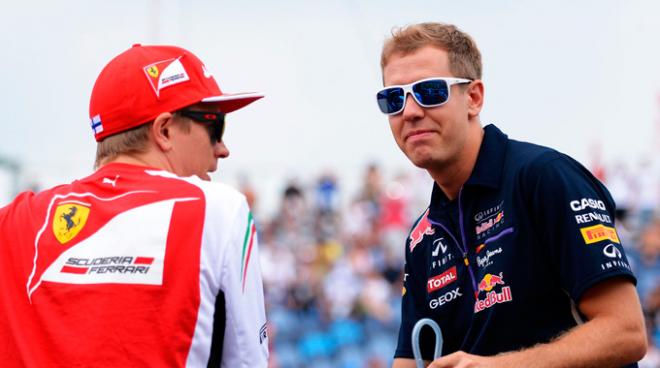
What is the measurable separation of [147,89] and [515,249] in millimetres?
1300

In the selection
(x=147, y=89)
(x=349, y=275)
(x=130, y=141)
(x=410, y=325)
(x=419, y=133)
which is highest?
(x=147, y=89)

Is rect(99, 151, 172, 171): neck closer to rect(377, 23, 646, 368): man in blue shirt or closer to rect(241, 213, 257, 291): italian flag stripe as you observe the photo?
rect(241, 213, 257, 291): italian flag stripe

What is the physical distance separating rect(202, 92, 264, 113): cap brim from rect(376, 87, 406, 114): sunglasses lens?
0.50 metres

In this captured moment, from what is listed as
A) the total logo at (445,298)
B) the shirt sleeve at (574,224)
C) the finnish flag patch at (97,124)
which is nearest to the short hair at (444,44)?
the shirt sleeve at (574,224)

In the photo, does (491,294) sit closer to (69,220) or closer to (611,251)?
(611,251)

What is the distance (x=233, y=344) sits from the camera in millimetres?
2992

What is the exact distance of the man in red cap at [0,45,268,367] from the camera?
2.87 metres

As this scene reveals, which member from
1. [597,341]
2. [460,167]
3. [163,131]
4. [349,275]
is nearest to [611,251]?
[597,341]

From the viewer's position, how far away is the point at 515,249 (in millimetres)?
3281

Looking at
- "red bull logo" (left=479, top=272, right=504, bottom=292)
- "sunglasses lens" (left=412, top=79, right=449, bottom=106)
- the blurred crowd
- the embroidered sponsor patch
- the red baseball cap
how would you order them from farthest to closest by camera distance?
the blurred crowd, "sunglasses lens" (left=412, top=79, right=449, bottom=106), "red bull logo" (left=479, top=272, right=504, bottom=292), the red baseball cap, the embroidered sponsor patch

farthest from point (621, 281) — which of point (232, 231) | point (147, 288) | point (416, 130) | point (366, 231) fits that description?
point (366, 231)

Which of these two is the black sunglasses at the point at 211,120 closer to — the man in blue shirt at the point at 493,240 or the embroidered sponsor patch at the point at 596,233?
the man in blue shirt at the point at 493,240

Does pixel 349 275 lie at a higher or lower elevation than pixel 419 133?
lower

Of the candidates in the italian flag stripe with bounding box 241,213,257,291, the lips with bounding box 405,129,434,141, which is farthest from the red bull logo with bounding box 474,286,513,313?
the italian flag stripe with bounding box 241,213,257,291
